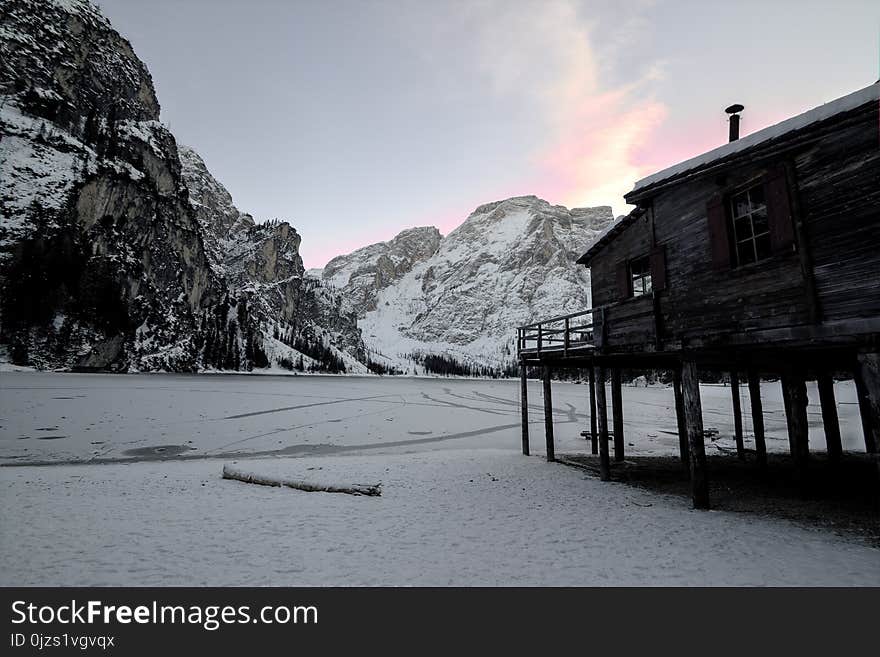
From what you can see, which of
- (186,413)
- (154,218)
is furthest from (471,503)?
(154,218)

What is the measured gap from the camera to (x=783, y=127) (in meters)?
8.52

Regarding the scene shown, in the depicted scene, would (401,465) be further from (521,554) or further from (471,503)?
(521,554)

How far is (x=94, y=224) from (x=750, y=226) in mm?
132137

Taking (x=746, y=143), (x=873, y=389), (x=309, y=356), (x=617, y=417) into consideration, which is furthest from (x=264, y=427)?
(x=309, y=356)

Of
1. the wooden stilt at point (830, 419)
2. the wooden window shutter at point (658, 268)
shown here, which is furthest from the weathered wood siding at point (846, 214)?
the wooden stilt at point (830, 419)

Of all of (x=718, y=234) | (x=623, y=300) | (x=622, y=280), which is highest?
(x=718, y=234)

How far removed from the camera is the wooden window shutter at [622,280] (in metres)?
13.2

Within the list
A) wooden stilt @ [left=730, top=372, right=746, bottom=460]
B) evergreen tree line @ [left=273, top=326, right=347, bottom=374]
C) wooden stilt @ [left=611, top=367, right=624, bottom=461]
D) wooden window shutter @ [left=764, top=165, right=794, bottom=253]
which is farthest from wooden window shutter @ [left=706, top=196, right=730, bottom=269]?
evergreen tree line @ [left=273, top=326, right=347, bottom=374]

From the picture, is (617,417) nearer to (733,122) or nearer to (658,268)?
(658,268)

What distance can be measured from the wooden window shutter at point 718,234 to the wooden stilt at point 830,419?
436 inches

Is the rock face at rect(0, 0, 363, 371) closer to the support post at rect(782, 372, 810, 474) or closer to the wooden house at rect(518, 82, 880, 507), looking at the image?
the wooden house at rect(518, 82, 880, 507)

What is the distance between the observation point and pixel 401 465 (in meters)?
15.3

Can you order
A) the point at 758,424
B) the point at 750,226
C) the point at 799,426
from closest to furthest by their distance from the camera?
the point at 750,226 < the point at 799,426 < the point at 758,424

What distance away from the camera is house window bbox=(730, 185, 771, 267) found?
9.09m
